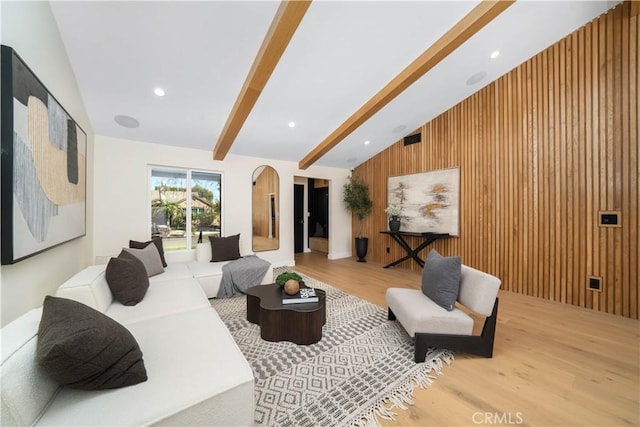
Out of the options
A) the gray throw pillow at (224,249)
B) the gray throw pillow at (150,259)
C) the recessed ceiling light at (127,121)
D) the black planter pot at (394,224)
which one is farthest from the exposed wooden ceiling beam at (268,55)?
the black planter pot at (394,224)

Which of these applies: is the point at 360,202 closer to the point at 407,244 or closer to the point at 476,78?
the point at 407,244

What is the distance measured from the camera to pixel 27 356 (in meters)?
0.88

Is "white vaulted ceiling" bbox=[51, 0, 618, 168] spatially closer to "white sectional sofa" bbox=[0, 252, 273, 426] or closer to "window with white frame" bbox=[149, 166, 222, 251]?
"window with white frame" bbox=[149, 166, 222, 251]

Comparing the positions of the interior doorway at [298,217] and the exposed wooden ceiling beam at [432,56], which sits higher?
the exposed wooden ceiling beam at [432,56]

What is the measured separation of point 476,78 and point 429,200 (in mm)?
2119

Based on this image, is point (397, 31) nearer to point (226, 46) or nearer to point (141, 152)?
point (226, 46)

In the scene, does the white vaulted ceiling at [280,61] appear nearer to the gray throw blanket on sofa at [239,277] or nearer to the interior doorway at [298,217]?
the gray throw blanket on sofa at [239,277]

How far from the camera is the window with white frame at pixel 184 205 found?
4.01m

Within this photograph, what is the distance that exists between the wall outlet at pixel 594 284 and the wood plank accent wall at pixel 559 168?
3cm

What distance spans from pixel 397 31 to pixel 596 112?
268 cm

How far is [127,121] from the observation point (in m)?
3.29

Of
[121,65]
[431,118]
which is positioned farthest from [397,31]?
[121,65]

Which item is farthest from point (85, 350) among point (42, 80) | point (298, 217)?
point (298, 217)

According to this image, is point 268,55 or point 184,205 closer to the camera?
point 268,55
